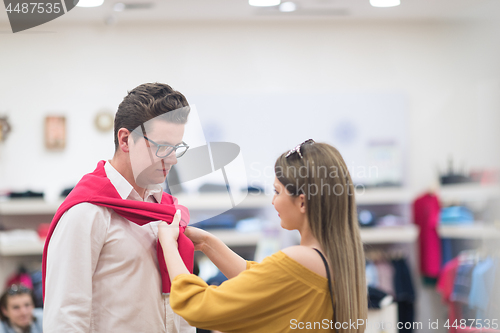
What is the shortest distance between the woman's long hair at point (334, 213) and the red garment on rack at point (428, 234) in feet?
8.86

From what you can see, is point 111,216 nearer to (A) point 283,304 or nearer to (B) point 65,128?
(A) point 283,304

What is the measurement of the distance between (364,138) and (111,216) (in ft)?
8.69

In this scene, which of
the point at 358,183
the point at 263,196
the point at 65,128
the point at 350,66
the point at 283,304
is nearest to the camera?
the point at 283,304

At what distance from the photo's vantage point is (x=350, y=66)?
3.56 m

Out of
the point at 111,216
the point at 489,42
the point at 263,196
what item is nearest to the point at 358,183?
the point at 263,196

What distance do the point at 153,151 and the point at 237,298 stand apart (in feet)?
1.55

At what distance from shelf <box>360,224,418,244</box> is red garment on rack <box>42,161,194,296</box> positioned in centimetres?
247

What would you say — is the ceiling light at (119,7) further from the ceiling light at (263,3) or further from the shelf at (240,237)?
the shelf at (240,237)

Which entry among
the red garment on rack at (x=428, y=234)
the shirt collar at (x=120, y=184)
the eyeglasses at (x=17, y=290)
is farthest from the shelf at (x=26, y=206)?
the red garment on rack at (x=428, y=234)

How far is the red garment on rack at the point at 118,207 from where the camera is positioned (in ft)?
3.71

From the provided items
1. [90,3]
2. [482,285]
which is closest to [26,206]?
[90,3]

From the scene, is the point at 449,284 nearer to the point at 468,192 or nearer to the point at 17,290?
the point at 468,192

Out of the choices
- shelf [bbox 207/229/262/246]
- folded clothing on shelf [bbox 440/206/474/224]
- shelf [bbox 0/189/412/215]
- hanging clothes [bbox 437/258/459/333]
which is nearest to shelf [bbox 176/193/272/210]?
shelf [bbox 0/189/412/215]

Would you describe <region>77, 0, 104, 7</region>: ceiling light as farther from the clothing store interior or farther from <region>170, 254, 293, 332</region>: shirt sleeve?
<region>170, 254, 293, 332</region>: shirt sleeve
